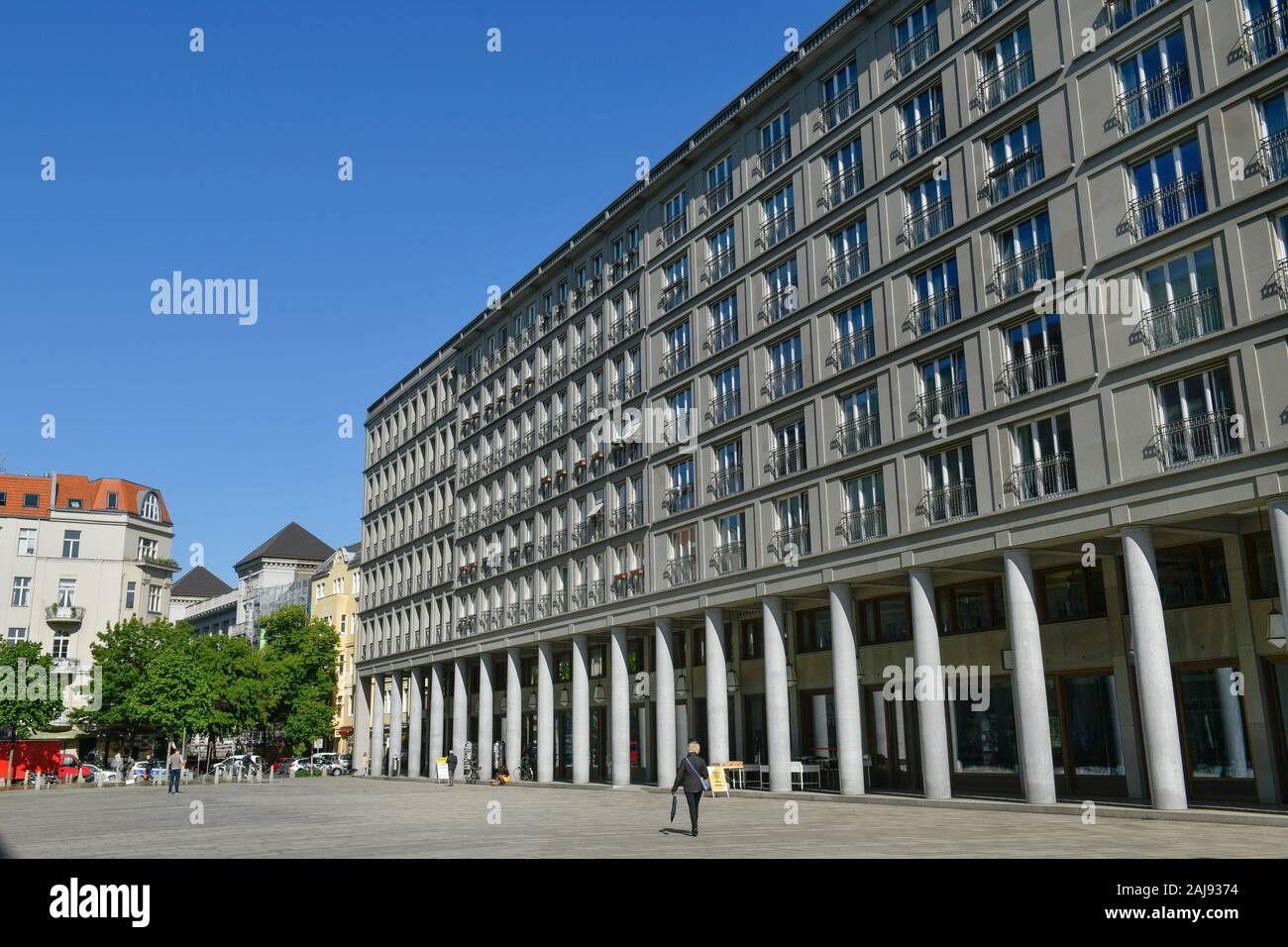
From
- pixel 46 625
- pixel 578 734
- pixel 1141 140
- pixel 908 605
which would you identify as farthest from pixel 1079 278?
pixel 46 625

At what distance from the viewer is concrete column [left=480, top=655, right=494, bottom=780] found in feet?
203

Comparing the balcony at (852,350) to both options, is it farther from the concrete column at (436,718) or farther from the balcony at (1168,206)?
the concrete column at (436,718)

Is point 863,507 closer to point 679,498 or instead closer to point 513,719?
point 679,498

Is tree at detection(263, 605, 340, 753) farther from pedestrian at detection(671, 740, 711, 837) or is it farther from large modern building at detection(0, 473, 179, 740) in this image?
pedestrian at detection(671, 740, 711, 837)

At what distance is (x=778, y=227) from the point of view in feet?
141

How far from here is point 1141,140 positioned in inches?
1133

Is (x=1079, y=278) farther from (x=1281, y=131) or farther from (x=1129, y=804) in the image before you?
(x=1129, y=804)

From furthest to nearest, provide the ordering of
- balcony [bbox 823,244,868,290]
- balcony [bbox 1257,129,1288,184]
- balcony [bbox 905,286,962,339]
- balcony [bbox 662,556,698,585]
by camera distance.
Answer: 1. balcony [bbox 662,556,698,585]
2. balcony [bbox 823,244,868,290]
3. balcony [bbox 905,286,962,339]
4. balcony [bbox 1257,129,1288,184]

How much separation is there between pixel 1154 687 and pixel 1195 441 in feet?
19.1

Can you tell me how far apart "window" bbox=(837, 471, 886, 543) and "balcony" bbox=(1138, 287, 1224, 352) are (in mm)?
9971

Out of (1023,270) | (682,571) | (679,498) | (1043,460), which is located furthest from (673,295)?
(1043,460)

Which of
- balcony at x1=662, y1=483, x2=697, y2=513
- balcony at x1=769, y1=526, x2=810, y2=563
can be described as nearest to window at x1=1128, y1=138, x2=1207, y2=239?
balcony at x1=769, y1=526, x2=810, y2=563

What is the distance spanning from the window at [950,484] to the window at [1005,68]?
1031cm

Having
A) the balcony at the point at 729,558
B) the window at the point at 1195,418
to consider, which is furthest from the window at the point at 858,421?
the window at the point at 1195,418
